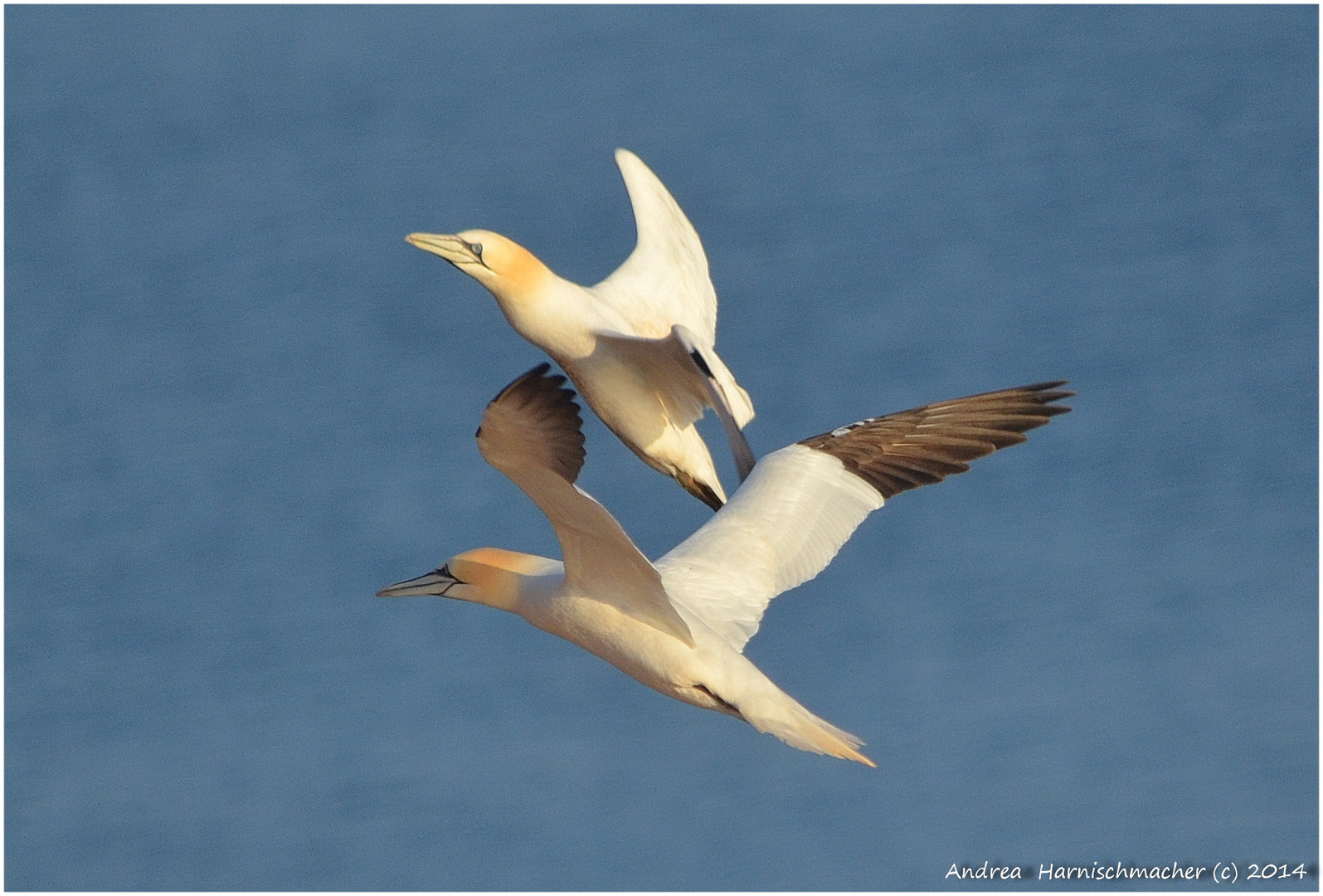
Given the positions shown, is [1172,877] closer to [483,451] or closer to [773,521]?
[773,521]

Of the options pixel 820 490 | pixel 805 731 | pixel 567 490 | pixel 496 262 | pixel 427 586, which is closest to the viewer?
pixel 567 490

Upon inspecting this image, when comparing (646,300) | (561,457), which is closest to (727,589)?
(561,457)

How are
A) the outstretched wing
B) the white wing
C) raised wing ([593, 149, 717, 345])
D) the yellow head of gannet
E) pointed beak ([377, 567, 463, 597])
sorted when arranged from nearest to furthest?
the white wing → the outstretched wing → the yellow head of gannet → pointed beak ([377, 567, 463, 597]) → raised wing ([593, 149, 717, 345])

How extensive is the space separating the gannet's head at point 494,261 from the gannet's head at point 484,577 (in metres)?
1.17

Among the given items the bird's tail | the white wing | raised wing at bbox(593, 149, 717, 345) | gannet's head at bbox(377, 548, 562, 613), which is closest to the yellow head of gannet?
the white wing

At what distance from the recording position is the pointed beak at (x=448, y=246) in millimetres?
11742

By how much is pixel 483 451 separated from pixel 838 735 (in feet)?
5.81

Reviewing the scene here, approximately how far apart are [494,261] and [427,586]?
5.06 ft

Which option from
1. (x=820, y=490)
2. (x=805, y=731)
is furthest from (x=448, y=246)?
(x=805, y=731)

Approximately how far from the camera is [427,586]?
473 inches

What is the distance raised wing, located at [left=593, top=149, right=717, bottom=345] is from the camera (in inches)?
492

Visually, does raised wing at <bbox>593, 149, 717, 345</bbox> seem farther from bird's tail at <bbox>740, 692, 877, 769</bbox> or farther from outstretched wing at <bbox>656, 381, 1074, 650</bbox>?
bird's tail at <bbox>740, 692, 877, 769</bbox>

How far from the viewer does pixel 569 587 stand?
35.1ft

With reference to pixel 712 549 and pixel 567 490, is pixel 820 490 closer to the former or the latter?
pixel 712 549
